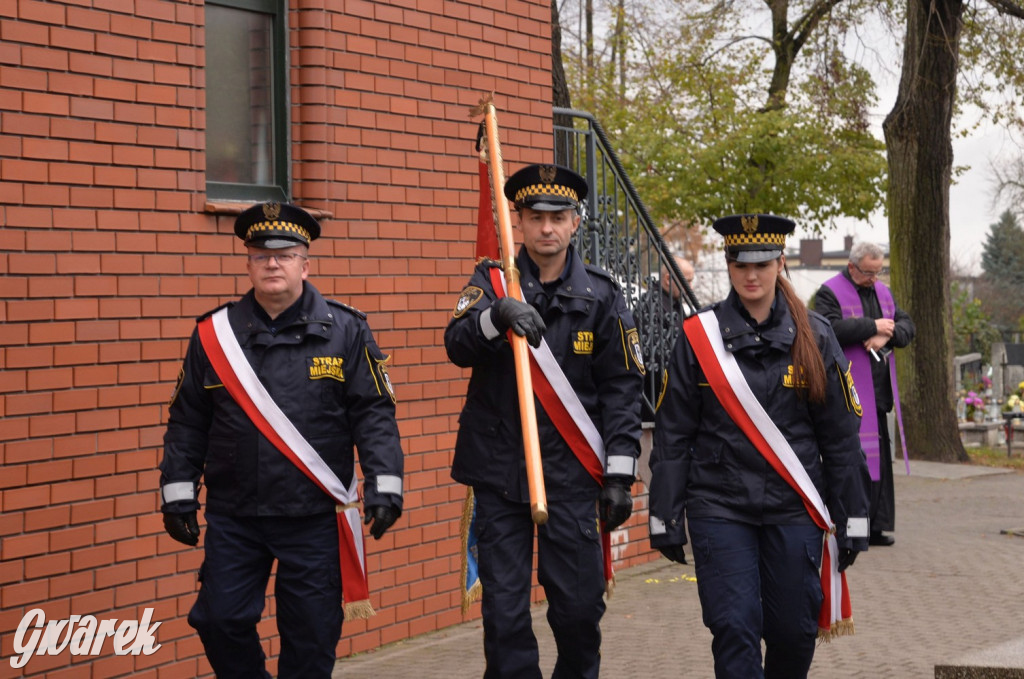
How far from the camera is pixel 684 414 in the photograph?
524 cm

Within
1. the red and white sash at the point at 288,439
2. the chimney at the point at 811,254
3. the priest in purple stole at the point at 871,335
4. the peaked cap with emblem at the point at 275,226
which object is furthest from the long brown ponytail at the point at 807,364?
the chimney at the point at 811,254

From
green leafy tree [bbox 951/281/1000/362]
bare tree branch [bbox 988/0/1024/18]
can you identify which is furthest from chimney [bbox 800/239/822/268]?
bare tree branch [bbox 988/0/1024/18]

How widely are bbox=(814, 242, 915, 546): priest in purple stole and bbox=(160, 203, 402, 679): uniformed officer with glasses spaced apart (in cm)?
586

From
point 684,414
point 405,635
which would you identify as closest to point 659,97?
point 405,635

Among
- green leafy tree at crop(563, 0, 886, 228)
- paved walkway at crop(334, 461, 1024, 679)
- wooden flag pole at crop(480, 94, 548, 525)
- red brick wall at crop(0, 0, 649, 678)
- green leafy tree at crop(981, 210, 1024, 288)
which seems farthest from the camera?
green leafy tree at crop(981, 210, 1024, 288)

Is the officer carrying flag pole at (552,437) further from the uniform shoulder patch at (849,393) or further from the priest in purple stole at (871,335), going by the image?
the priest in purple stole at (871,335)

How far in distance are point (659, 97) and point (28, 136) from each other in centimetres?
2431

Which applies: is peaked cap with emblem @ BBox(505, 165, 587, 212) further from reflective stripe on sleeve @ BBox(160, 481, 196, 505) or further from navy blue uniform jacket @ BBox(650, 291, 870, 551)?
reflective stripe on sleeve @ BBox(160, 481, 196, 505)

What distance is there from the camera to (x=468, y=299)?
211 inches

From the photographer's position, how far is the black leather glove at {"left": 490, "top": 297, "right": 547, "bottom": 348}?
16.3ft

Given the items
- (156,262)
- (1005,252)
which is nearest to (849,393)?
(156,262)

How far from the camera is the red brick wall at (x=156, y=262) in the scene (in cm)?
555

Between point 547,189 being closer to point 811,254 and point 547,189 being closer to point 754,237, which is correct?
point 754,237

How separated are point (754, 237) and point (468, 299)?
106cm
